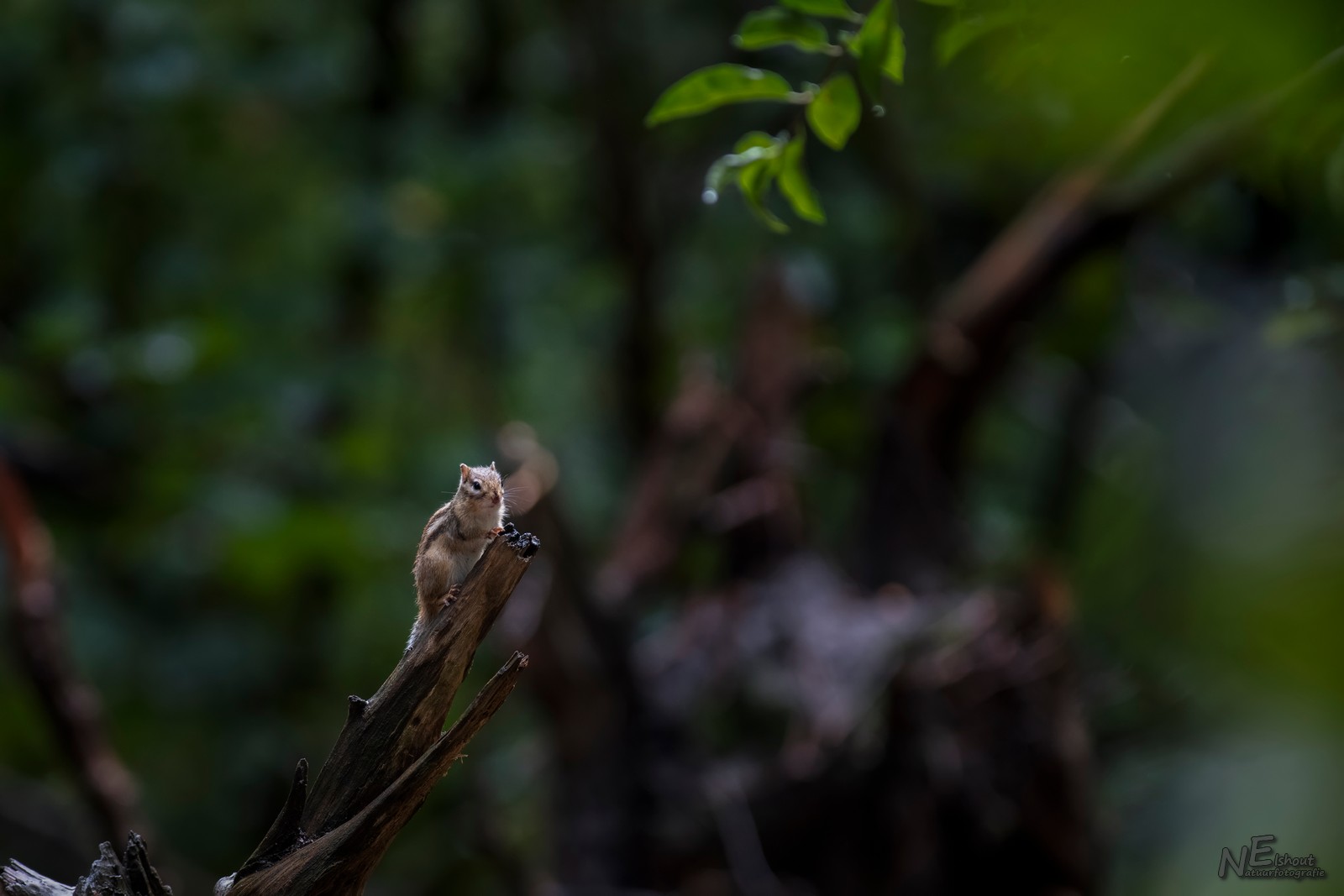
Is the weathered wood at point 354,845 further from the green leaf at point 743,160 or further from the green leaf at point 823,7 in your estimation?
the green leaf at point 823,7

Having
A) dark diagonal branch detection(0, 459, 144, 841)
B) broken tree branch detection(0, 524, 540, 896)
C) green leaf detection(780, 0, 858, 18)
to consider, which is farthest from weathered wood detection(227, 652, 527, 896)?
dark diagonal branch detection(0, 459, 144, 841)

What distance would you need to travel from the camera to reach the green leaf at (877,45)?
1.38m

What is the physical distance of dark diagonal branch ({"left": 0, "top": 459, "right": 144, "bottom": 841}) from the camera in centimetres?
436

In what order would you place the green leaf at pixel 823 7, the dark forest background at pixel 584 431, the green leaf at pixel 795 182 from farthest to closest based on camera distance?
the dark forest background at pixel 584 431 → the green leaf at pixel 795 182 → the green leaf at pixel 823 7

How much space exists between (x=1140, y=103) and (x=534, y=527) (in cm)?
419

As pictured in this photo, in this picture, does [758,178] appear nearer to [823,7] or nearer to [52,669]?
[823,7]

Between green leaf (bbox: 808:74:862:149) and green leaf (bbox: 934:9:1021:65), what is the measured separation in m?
0.16

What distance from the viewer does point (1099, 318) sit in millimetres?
6438

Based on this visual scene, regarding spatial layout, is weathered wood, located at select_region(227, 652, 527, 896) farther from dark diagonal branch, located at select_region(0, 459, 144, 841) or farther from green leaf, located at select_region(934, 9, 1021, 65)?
dark diagonal branch, located at select_region(0, 459, 144, 841)

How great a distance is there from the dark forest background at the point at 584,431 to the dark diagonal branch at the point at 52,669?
0.11 metres

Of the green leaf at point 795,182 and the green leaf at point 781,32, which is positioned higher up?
the green leaf at point 781,32

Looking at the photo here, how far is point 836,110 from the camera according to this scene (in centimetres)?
149

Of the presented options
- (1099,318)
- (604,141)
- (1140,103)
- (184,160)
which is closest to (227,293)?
(184,160)

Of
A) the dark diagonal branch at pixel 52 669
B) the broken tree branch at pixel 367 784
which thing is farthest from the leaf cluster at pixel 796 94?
the dark diagonal branch at pixel 52 669
